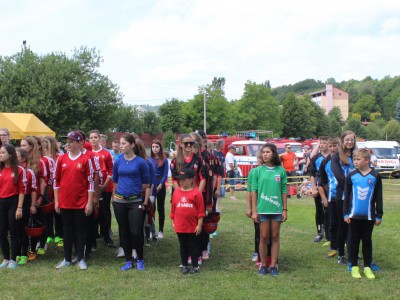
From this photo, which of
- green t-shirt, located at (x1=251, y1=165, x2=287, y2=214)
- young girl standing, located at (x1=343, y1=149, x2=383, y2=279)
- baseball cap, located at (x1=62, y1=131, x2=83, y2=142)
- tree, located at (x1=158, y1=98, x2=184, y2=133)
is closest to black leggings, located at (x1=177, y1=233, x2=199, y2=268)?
green t-shirt, located at (x1=251, y1=165, x2=287, y2=214)

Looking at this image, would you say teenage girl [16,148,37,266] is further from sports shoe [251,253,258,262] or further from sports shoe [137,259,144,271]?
sports shoe [251,253,258,262]

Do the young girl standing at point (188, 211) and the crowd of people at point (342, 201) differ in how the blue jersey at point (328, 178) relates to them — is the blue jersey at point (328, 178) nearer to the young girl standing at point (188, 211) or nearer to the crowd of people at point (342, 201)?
the crowd of people at point (342, 201)

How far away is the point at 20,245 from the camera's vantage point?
24.2 ft

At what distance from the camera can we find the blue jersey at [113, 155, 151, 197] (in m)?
6.87

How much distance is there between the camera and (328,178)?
7.74 m

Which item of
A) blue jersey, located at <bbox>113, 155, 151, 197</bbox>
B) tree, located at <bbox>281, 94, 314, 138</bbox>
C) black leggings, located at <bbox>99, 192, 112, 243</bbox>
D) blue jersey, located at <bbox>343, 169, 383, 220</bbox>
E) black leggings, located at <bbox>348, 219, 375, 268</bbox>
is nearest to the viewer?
blue jersey, located at <bbox>343, 169, 383, 220</bbox>

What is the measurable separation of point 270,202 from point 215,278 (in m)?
1.27

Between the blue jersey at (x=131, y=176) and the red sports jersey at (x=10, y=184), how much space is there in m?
1.39

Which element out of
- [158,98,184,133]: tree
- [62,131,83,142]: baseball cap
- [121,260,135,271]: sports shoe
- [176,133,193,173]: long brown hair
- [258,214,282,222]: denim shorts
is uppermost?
[158,98,184,133]: tree

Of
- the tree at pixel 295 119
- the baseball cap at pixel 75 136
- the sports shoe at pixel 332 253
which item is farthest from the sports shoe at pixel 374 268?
the tree at pixel 295 119

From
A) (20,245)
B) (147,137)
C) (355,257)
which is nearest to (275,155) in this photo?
(355,257)

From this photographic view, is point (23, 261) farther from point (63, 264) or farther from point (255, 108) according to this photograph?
point (255, 108)

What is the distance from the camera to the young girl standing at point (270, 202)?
21.6 feet

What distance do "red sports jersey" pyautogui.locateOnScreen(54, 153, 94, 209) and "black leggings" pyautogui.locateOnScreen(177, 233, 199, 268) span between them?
1.48m
